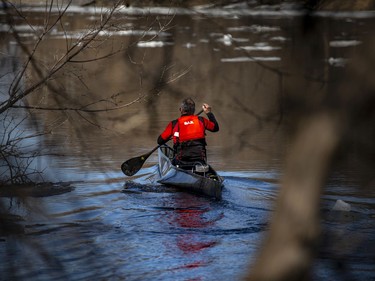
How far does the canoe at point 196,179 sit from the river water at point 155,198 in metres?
0.12

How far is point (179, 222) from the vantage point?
8.76 meters

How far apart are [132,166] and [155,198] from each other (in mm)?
1569

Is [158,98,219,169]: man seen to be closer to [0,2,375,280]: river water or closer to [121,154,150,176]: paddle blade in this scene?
[0,2,375,280]: river water

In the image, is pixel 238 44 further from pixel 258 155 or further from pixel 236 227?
pixel 236 227

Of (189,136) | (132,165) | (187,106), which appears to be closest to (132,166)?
(132,165)

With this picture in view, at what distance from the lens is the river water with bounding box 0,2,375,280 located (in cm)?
698

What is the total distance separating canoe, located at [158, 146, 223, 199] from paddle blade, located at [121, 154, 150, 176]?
27.7 inches

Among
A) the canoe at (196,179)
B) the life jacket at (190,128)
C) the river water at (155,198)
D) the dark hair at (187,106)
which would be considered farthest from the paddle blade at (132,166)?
the dark hair at (187,106)

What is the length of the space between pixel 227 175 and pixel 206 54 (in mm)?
13328

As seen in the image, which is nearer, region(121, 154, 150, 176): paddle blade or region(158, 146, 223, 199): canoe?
region(158, 146, 223, 199): canoe

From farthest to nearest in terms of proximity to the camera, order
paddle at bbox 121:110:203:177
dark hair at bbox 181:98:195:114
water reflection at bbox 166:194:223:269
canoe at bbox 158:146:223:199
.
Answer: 1. paddle at bbox 121:110:203:177
2. dark hair at bbox 181:98:195:114
3. canoe at bbox 158:146:223:199
4. water reflection at bbox 166:194:223:269

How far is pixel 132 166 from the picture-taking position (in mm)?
11758

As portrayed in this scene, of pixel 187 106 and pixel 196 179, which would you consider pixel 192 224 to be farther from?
pixel 187 106

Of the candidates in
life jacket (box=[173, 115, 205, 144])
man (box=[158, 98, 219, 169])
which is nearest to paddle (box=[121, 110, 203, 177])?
man (box=[158, 98, 219, 169])
